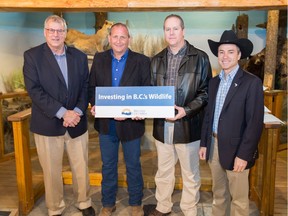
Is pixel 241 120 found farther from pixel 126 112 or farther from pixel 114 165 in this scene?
pixel 114 165

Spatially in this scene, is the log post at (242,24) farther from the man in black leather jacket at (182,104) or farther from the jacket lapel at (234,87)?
the jacket lapel at (234,87)

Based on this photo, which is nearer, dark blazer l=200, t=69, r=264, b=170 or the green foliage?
dark blazer l=200, t=69, r=264, b=170

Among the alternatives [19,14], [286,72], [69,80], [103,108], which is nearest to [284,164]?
[286,72]

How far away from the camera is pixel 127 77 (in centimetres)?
251

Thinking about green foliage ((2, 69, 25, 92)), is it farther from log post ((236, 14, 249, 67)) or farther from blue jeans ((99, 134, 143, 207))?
log post ((236, 14, 249, 67))

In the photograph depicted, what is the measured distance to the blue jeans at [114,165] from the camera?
263 centimetres

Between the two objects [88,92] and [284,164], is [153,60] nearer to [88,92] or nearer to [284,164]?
[88,92]

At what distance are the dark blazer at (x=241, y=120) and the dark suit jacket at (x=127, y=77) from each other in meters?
0.72

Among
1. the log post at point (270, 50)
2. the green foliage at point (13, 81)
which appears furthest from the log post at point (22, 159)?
the log post at point (270, 50)

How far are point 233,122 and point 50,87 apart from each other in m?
1.44

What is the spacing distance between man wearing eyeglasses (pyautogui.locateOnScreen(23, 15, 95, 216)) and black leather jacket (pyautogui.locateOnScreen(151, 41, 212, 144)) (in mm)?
670

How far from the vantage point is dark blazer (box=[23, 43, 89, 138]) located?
2422mm

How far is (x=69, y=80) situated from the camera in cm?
250

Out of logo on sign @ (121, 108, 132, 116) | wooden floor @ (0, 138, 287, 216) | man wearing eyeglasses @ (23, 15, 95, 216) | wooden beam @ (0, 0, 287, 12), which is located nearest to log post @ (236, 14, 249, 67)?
wooden floor @ (0, 138, 287, 216)
